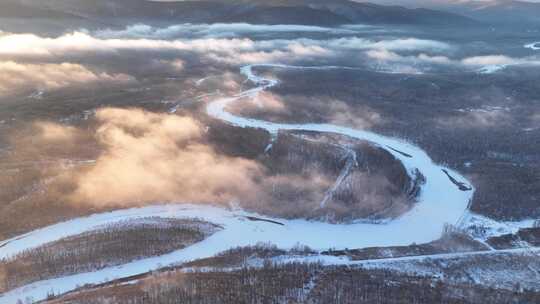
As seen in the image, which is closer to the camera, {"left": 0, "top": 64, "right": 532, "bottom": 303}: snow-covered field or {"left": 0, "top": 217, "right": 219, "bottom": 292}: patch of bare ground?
{"left": 0, "top": 217, "right": 219, "bottom": 292}: patch of bare ground

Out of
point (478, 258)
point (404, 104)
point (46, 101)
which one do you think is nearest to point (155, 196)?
point (478, 258)

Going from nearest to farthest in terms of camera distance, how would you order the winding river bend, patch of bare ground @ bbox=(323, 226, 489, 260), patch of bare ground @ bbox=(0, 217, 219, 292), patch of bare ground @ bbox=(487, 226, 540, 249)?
1. patch of bare ground @ bbox=(0, 217, 219, 292)
2. the winding river bend
3. patch of bare ground @ bbox=(323, 226, 489, 260)
4. patch of bare ground @ bbox=(487, 226, 540, 249)

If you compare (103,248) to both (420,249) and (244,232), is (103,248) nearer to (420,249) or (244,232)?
(244,232)

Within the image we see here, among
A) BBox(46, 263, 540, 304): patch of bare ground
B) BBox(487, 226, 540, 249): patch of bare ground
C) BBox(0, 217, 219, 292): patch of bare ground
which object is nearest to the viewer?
BBox(46, 263, 540, 304): patch of bare ground

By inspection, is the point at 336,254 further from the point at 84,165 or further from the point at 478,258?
the point at 84,165

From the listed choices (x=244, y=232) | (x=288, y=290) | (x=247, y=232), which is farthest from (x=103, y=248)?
(x=288, y=290)

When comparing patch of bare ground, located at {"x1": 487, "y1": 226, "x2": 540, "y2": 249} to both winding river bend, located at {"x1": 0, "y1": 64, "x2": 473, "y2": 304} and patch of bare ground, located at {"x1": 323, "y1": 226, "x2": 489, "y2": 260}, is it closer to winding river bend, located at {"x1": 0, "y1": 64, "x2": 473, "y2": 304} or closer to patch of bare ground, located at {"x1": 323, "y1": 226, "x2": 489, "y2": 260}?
patch of bare ground, located at {"x1": 323, "y1": 226, "x2": 489, "y2": 260}

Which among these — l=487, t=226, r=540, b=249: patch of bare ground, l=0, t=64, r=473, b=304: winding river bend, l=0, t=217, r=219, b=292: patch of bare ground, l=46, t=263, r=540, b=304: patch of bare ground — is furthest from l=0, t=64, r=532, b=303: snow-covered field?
l=487, t=226, r=540, b=249: patch of bare ground

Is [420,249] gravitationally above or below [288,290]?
above

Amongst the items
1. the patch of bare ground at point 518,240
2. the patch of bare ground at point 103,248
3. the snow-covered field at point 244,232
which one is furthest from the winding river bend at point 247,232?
the patch of bare ground at point 518,240
